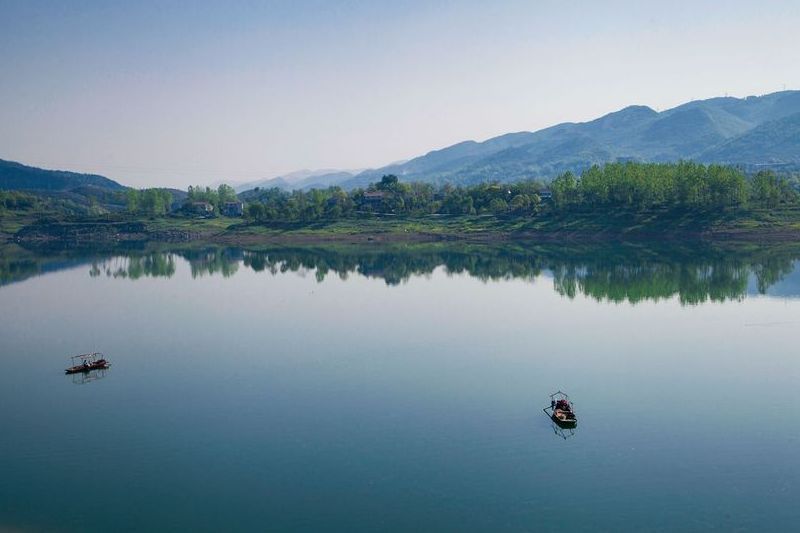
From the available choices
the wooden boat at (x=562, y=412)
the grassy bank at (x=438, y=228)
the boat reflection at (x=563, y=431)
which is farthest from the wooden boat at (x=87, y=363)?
the grassy bank at (x=438, y=228)

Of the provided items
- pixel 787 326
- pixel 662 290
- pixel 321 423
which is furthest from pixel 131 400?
pixel 662 290

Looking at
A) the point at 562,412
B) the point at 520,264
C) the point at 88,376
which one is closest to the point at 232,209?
the point at 520,264

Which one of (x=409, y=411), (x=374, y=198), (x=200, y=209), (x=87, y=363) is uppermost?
(x=374, y=198)

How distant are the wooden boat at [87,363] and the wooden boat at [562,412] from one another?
2759cm

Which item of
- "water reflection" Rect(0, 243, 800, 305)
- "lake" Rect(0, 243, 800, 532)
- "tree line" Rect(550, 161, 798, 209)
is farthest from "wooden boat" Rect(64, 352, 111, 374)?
"tree line" Rect(550, 161, 798, 209)

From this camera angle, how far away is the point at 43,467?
26688 mm

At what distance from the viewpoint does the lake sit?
74.2 ft

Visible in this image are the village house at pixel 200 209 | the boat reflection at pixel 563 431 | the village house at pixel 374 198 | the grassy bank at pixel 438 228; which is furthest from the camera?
the village house at pixel 200 209

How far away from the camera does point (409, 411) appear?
3162cm

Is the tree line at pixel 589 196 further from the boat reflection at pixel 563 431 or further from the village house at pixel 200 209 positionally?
the boat reflection at pixel 563 431

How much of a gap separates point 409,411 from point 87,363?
22.5 meters

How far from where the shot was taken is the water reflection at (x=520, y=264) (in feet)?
217

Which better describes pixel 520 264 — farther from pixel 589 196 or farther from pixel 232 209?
pixel 232 209

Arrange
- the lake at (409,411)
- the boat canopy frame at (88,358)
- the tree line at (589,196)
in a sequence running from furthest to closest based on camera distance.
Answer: the tree line at (589,196), the boat canopy frame at (88,358), the lake at (409,411)
